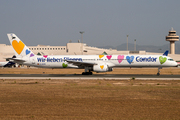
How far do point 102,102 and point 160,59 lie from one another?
1122 inches

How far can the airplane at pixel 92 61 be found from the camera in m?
42.5

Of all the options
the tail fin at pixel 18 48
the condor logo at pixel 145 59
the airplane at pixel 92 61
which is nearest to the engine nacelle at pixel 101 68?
the airplane at pixel 92 61

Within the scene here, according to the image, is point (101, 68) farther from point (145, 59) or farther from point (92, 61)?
point (145, 59)

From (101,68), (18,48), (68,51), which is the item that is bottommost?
(101,68)

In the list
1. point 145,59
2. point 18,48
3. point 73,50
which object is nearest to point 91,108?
point 145,59

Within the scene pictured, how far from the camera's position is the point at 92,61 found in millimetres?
44500

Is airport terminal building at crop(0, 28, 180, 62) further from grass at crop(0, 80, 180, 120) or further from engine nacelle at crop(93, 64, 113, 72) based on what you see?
grass at crop(0, 80, 180, 120)

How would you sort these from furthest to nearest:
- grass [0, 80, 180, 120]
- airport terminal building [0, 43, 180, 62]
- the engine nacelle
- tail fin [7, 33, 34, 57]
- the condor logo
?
1. airport terminal building [0, 43, 180, 62]
2. tail fin [7, 33, 34, 57]
3. the condor logo
4. the engine nacelle
5. grass [0, 80, 180, 120]

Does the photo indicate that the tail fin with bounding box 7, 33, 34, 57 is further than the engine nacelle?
Yes

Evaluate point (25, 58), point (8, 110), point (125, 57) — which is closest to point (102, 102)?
point (8, 110)

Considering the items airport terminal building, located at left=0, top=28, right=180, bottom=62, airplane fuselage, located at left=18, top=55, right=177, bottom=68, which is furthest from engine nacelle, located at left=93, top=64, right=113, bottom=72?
airport terminal building, located at left=0, top=28, right=180, bottom=62

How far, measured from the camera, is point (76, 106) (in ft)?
50.7

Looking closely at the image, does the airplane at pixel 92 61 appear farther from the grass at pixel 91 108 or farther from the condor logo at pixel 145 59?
the grass at pixel 91 108

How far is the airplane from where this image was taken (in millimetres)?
42531
